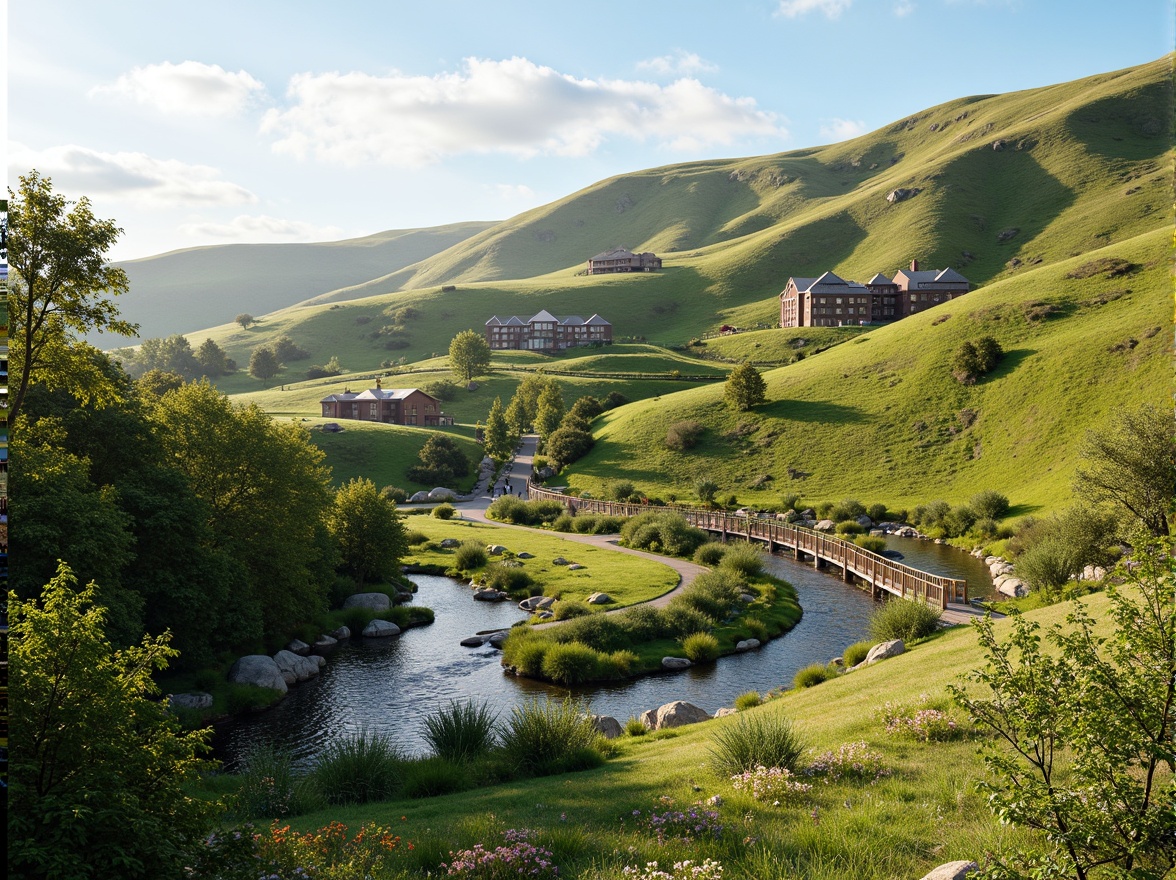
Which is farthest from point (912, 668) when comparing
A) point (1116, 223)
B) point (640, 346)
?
point (1116, 223)

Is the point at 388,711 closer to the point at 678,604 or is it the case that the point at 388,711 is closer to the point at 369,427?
the point at 678,604

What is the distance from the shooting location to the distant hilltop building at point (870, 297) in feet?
531

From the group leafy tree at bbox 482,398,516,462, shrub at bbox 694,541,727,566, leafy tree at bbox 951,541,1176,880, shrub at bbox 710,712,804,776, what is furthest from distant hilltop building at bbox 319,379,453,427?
leafy tree at bbox 951,541,1176,880

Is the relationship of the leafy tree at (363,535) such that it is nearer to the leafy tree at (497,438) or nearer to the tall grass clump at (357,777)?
the tall grass clump at (357,777)

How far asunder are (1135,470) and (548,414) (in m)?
82.0

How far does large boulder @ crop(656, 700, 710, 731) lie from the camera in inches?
1000

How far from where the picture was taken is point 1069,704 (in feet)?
22.4

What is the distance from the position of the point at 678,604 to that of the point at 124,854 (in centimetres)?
3390

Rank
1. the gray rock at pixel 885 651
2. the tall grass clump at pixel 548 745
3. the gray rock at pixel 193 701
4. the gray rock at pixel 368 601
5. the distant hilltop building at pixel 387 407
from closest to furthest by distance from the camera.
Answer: the tall grass clump at pixel 548 745 < the gray rock at pixel 885 651 < the gray rock at pixel 193 701 < the gray rock at pixel 368 601 < the distant hilltop building at pixel 387 407

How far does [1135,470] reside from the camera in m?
35.2

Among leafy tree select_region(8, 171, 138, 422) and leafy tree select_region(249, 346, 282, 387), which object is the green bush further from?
leafy tree select_region(249, 346, 282, 387)

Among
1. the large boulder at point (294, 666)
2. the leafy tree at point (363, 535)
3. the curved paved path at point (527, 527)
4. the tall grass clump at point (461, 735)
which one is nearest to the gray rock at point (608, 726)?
the tall grass clump at point (461, 735)

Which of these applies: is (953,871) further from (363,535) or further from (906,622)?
(363,535)

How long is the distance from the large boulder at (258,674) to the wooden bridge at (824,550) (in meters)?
29.5
